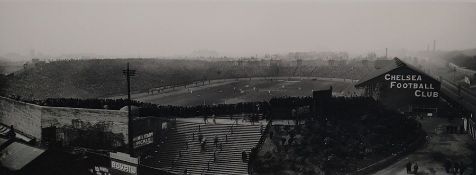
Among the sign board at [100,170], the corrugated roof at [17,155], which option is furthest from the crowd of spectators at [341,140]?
the corrugated roof at [17,155]

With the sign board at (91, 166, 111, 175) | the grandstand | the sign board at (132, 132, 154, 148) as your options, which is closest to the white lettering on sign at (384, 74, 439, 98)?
the grandstand

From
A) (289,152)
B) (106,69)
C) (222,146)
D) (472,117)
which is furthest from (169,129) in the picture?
(106,69)

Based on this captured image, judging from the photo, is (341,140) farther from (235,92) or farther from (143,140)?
(235,92)

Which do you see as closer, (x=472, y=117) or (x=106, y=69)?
(x=472, y=117)

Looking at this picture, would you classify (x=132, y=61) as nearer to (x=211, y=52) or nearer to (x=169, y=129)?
(x=169, y=129)

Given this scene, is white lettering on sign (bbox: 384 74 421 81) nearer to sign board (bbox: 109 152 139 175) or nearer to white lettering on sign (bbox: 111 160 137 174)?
sign board (bbox: 109 152 139 175)
